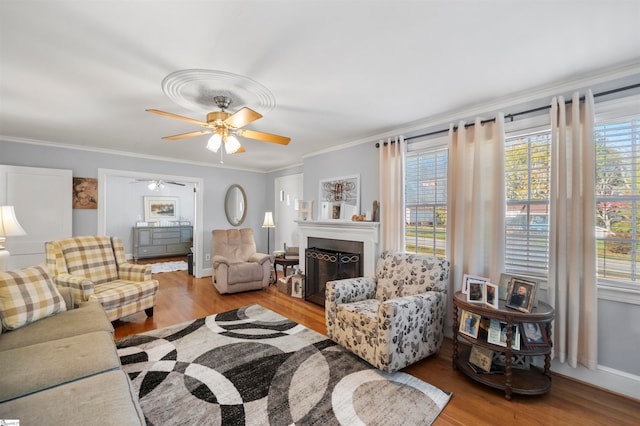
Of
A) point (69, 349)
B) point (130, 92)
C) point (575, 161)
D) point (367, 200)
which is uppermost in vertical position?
point (130, 92)

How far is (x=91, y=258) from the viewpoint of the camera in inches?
133

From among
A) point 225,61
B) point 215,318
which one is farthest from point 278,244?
point 225,61

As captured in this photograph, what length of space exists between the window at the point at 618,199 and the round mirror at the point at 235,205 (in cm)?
571

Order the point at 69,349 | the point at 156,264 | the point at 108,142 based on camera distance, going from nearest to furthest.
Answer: the point at 69,349 → the point at 108,142 → the point at 156,264

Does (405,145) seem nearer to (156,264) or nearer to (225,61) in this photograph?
(225,61)

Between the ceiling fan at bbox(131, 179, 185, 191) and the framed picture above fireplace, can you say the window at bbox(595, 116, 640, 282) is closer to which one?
the framed picture above fireplace

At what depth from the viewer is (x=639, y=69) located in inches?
75.7

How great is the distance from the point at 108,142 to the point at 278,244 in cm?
362

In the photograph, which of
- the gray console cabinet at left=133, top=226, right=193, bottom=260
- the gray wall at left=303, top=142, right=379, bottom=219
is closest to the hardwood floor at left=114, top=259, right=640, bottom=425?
the gray wall at left=303, top=142, right=379, bottom=219

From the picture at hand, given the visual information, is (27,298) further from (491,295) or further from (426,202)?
(426,202)

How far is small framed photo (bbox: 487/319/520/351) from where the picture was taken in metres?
2.01

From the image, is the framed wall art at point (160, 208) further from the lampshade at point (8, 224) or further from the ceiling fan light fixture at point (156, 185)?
the lampshade at point (8, 224)

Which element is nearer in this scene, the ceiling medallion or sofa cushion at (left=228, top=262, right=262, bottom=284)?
the ceiling medallion

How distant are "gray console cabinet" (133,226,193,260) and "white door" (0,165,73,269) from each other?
3543 mm
